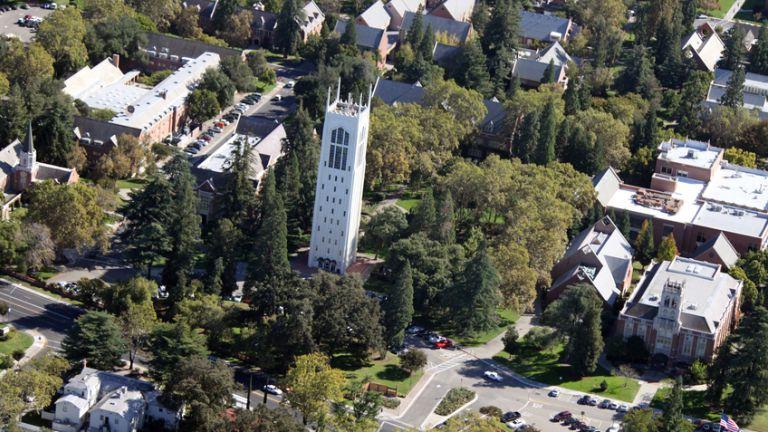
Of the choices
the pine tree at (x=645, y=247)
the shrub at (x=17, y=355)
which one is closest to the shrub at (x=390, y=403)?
the shrub at (x=17, y=355)

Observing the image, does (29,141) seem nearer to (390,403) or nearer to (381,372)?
(381,372)

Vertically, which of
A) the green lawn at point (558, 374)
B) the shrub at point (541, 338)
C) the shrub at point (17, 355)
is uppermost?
the shrub at point (541, 338)

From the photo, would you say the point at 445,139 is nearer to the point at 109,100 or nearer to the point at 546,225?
the point at 546,225

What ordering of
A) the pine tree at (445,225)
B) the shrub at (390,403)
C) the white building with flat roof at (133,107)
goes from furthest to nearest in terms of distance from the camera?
the white building with flat roof at (133,107) → the pine tree at (445,225) → the shrub at (390,403)

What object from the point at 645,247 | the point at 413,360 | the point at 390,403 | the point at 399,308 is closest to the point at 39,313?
the point at 399,308

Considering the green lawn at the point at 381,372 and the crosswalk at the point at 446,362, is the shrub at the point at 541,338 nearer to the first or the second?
the crosswalk at the point at 446,362

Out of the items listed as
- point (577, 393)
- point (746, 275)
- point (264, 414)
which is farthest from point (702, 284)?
point (264, 414)
